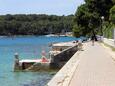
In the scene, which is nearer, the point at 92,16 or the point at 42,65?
the point at 42,65

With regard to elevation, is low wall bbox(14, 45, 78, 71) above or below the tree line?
below

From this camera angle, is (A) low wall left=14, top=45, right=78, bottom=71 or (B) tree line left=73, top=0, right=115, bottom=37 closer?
(A) low wall left=14, top=45, right=78, bottom=71

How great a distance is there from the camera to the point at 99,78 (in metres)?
19.8

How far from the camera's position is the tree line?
308 feet


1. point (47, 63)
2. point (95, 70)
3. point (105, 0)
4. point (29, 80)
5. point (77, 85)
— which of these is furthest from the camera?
point (105, 0)

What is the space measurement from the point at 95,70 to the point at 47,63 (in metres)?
15.2

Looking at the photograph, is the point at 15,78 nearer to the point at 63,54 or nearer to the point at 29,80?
the point at 29,80

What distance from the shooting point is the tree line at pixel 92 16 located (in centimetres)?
Result: 9375

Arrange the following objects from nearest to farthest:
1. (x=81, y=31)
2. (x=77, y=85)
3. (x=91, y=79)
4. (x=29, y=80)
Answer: (x=77, y=85)
(x=91, y=79)
(x=29, y=80)
(x=81, y=31)

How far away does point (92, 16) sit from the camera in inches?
3804

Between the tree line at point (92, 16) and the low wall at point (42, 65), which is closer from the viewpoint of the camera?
the low wall at point (42, 65)

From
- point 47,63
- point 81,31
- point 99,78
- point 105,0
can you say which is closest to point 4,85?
point 47,63

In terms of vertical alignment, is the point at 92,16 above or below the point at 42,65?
above

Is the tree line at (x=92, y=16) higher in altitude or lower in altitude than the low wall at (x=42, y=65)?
higher
